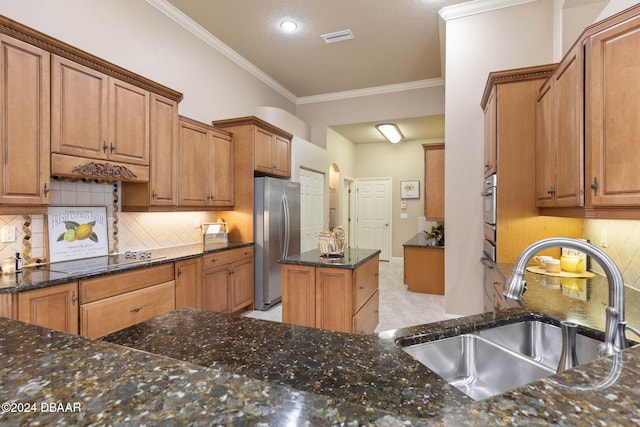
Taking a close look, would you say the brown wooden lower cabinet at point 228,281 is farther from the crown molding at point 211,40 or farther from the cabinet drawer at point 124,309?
the crown molding at point 211,40

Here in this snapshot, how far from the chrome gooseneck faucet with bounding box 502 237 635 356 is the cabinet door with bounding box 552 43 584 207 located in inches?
43.0

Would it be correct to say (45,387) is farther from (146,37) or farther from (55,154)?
(146,37)

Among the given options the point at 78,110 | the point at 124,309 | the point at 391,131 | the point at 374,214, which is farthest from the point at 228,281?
the point at 374,214

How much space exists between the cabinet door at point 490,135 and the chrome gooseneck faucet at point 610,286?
2.07m

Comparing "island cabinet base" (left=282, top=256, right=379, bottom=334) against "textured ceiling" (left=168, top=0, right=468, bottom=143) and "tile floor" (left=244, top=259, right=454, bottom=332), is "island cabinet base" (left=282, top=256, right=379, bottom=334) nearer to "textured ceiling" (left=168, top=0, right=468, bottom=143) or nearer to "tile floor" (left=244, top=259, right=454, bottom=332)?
"tile floor" (left=244, top=259, right=454, bottom=332)

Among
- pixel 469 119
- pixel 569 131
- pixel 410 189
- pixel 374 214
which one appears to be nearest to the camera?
pixel 569 131

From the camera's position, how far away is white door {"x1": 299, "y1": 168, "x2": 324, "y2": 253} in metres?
5.15

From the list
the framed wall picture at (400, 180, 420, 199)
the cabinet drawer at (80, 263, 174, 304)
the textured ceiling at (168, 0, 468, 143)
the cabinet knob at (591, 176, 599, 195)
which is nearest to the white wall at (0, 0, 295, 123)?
the textured ceiling at (168, 0, 468, 143)

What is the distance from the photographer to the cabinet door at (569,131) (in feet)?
5.81

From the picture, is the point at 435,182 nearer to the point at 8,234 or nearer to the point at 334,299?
the point at 334,299

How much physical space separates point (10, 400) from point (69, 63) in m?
2.69

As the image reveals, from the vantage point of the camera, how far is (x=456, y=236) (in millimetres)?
3553

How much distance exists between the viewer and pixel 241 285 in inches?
151

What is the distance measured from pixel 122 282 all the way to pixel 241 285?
1577 millimetres
